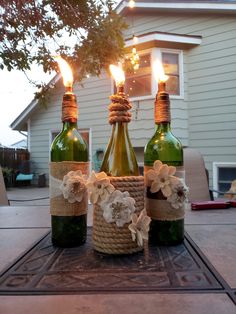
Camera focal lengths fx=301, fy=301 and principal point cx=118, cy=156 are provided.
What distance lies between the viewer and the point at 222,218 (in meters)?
1.20

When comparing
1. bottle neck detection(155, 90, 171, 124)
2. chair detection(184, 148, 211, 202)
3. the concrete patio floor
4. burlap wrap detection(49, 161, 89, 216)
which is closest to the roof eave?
chair detection(184, 148, 211, 202)

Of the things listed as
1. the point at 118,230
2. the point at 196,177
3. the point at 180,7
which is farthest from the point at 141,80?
the point at 118,230

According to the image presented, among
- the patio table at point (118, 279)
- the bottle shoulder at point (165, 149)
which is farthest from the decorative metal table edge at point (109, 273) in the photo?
the bottle shoulder at point (165, 149)

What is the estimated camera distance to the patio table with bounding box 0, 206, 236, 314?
461 mm

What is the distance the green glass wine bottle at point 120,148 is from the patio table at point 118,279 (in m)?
0.21

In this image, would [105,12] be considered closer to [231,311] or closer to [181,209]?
[181,209]

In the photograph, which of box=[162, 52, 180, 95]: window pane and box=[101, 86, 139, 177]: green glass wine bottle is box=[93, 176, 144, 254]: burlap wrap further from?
box=[162, 52, 180, 95]: window pane

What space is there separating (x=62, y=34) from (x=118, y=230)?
8.87ft

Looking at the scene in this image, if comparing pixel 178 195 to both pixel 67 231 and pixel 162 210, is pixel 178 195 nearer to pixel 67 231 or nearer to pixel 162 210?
pixel 162 210

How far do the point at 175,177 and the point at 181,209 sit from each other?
9 cm

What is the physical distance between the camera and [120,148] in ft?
2.57

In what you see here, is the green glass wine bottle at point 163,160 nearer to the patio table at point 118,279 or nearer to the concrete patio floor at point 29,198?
the patio table at point 118,279

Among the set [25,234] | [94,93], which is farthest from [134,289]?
[94,93]

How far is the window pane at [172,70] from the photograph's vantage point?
5590mm
